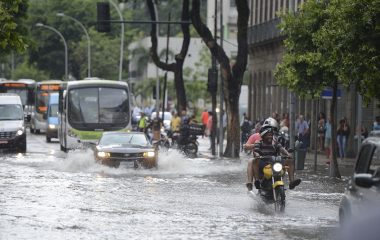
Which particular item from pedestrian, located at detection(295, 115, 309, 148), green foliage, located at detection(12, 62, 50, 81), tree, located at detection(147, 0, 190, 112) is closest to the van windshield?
pedestrian, located at detection(295, 115, 309, 148)

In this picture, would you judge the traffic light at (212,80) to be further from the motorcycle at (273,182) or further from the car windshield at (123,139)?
the motorcycle at (273,182)

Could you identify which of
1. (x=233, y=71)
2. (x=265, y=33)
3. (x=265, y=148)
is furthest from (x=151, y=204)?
(x=265, y=33)

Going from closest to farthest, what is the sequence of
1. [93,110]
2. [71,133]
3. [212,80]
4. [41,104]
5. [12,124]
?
[71,133] → [93,110] → [12,124] → [212,80] → [41,104]

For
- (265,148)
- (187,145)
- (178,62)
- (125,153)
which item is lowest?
(187,145)

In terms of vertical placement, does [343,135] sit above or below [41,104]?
above

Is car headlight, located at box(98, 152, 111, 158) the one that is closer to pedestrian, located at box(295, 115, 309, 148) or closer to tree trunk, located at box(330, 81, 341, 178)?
tree trunk, located at box(330, 81, 341, 178)

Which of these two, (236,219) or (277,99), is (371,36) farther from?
(277,99)

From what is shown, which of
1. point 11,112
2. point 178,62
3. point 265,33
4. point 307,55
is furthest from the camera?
point 265,33

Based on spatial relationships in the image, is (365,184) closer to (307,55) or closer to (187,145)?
(307,55)

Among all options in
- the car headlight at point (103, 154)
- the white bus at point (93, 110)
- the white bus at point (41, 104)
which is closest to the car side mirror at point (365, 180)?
the car headlight at point (103, 154)

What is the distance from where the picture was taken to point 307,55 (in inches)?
1245

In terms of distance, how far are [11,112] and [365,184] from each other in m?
35.3

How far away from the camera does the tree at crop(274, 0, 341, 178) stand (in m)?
32.2

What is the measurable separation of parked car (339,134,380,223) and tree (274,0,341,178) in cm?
1768
